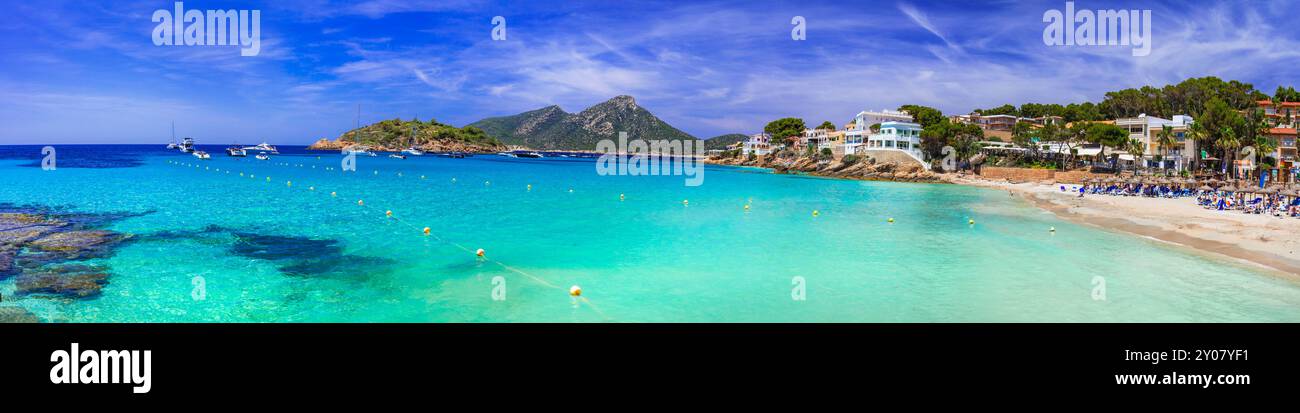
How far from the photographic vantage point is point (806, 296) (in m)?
15.0

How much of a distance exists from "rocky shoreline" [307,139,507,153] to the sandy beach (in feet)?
518

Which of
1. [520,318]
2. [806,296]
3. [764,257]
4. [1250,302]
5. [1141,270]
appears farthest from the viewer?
[764,257]

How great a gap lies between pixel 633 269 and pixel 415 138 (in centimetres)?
17351

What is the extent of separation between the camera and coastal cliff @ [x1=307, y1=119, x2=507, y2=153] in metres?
177

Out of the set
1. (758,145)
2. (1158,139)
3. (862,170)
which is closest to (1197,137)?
(1158,139)

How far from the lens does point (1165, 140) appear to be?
5306cm

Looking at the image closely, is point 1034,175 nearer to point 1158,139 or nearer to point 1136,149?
point 1136,149

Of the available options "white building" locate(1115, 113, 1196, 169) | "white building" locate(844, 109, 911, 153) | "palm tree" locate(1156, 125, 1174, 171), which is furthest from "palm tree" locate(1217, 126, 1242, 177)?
"white building" locate(844, 109, 911, 153)
